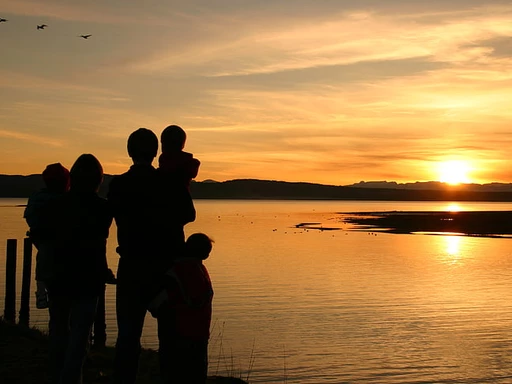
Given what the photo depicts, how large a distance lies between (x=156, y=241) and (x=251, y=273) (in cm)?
2526

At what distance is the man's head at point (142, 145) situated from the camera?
6.11m

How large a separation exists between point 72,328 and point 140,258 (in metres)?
1.05

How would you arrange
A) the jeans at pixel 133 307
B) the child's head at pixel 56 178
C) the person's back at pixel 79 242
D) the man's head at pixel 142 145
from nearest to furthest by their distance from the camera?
the jeans at pixel 133 307
the man's head at pixel 142 145
the person's back at pixel 79 242
the child's head at pixel 56 178

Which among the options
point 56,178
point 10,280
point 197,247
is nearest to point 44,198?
point 56,178

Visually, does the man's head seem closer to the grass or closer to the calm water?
the grass

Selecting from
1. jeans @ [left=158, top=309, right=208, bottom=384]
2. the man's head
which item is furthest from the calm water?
the man's head

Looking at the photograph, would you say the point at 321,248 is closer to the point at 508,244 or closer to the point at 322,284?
the point at 508,244

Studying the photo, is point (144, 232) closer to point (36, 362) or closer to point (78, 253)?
point (78, 253)

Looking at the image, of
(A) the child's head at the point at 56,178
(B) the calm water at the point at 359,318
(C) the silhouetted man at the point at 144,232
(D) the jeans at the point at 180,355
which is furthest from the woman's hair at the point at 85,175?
(B) the calm water at the point at 359,318

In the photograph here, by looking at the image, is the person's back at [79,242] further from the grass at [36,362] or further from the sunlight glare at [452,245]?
the sunlight glare at [452,245]

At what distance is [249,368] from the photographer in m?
13.9

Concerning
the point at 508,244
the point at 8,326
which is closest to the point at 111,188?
the point at 8,326

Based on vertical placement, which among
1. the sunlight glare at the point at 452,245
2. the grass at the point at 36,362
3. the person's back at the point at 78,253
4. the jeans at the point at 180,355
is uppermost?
the person's back at the point at 78,253

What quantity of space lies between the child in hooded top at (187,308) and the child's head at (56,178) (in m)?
1.95
